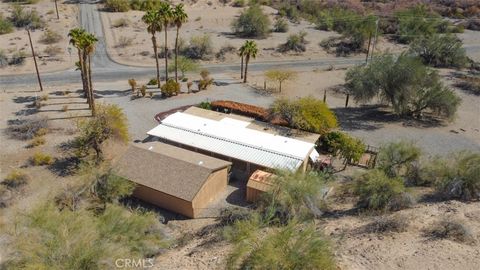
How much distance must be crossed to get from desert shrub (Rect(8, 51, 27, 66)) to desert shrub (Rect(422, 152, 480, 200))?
5310 centimetres

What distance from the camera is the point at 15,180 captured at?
107 ft

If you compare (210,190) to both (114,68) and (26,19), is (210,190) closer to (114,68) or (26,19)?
(114,68)

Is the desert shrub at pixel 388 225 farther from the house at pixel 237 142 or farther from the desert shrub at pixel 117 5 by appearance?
the desert shrub at pixel 117 5

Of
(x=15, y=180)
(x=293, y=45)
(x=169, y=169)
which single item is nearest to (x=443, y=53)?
(x=293, y=45)

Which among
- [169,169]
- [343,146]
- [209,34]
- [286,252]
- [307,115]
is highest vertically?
[209,34]

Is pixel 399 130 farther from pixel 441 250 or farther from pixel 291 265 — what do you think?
pixel 291 265

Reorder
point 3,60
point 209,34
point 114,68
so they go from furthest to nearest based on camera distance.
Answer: point 209,34 → point 114,68 → point 3,60

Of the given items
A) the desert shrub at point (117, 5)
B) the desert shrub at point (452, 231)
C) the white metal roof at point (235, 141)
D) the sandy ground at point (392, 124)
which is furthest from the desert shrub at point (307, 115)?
the desert shrub at point (117, 5)

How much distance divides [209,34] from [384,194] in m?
53.1

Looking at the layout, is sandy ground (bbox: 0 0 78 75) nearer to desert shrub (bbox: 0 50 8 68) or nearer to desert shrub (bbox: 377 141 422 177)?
desert shrub (bbox: 0 50 8 68)

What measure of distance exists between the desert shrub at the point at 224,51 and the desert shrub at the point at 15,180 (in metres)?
37.7

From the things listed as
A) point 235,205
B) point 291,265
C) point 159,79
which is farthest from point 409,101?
point 291,265

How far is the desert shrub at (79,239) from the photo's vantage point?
1852cm

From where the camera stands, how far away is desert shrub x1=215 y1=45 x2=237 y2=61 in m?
65.8
